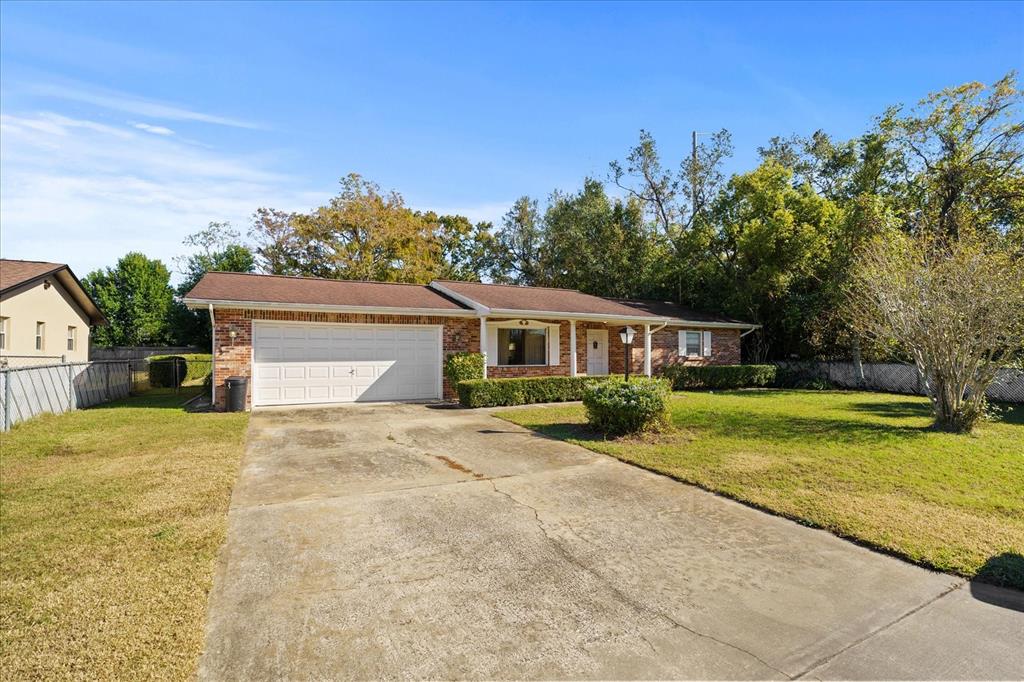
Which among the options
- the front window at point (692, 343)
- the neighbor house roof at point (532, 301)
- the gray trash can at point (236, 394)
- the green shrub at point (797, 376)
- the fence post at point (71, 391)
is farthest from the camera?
the front window at point (692, 343)

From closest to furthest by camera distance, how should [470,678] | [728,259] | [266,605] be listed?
1. [470,678]
2. [266,605]
3. [728,259]

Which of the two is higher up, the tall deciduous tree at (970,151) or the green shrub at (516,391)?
the tall deciduous tree at (970,151)

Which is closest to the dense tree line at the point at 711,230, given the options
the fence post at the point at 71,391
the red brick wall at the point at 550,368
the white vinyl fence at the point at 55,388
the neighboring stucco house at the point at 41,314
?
the red brick wall at the point at 550,368

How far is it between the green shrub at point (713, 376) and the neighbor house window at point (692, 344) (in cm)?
120

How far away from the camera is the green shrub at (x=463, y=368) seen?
561 inches

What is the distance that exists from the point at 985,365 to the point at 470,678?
11434mm

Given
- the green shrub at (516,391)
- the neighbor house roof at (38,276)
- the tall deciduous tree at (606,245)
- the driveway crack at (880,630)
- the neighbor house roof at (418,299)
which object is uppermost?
the tall deciduous tree at (606,245)

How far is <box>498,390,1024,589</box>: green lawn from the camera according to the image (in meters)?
4.46

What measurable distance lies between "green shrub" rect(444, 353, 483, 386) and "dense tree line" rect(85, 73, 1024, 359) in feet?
39.1

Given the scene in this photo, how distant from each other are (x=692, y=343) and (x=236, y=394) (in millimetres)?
16224

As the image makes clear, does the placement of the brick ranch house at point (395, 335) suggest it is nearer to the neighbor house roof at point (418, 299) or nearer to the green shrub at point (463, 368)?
the neighbor house roof at point (418, 299)

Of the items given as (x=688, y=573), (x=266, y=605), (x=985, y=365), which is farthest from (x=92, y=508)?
(x=985, y=365)

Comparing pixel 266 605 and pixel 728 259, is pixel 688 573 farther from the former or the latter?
pixel 728 259

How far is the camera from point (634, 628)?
3.11 metres
